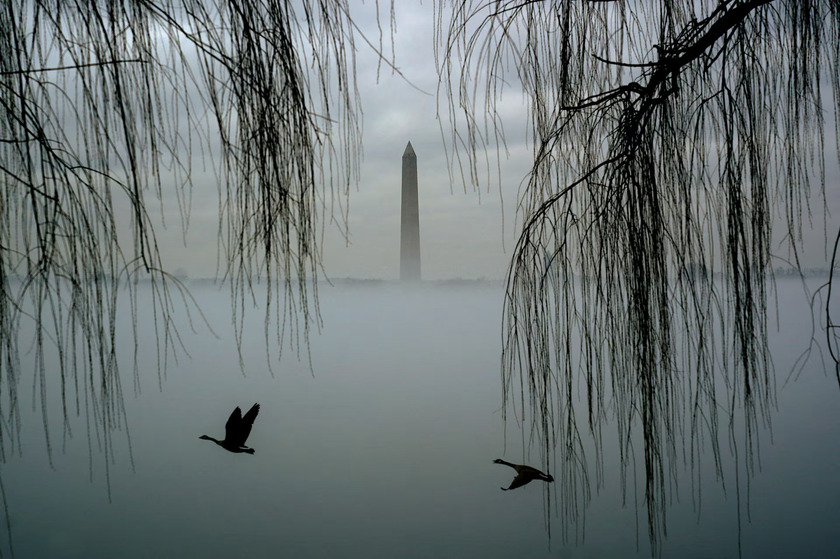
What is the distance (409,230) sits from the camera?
247cm

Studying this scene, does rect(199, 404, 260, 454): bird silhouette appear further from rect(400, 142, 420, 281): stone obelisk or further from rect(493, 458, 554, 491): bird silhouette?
rect(400, 142, 420, 281): stone obelisk

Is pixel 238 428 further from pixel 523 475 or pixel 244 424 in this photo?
pixel 523 475

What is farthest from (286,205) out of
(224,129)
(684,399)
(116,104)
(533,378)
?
(684,399)

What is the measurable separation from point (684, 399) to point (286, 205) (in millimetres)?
719

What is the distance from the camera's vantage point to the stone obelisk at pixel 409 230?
7.51 ft

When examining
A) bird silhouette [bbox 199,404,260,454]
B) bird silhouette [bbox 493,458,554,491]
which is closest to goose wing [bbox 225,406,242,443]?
bird silhouette [bbox 199,404,260,454]

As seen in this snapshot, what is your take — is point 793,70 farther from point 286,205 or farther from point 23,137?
point 23,137

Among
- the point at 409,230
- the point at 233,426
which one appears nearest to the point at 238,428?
the point at 233,426

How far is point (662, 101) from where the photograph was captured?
0.89m

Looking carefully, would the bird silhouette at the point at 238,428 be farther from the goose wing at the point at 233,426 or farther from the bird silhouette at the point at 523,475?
the bird silhouette at the point at 523,475

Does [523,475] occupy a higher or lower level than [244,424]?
lower

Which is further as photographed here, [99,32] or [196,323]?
[196,323]

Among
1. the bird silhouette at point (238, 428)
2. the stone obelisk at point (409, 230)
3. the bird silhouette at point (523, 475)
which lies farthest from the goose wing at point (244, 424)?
the stone obelisk at point (409, 230)

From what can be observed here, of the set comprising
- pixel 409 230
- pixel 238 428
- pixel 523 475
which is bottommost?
pixel 523 475
